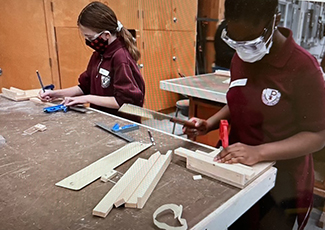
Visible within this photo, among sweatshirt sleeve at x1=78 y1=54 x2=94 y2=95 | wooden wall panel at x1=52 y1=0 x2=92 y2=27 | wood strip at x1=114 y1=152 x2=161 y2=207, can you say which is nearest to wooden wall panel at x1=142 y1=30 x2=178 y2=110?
sweatshirt sleeve at x1=78 y1=54 x2=94 y2=95

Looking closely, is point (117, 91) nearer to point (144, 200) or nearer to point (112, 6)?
point (112, 6)

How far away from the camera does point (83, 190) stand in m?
0.52

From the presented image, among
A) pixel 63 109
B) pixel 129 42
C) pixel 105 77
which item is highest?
pixel 129 42

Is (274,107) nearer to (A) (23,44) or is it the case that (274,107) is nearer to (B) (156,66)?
(B) (156,66)

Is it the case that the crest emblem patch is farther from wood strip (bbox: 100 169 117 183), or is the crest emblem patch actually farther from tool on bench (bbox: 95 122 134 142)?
wood strip (bbox: 100 169 117 183)

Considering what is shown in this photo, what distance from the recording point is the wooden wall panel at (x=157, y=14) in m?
0.85

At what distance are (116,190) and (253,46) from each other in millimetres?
353

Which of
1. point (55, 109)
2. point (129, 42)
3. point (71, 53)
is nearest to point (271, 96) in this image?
point (129, 42)

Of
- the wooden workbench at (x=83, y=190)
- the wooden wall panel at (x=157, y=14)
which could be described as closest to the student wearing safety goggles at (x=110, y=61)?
the wooden wall panel at (x=157, y=14)

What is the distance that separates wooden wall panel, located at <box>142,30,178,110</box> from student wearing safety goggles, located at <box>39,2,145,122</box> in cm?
8

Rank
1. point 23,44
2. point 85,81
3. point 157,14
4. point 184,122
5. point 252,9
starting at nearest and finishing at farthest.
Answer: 1. point 252,9
2. point 184,122
3. point 157,14
4. point 85,81
5. point 23,44

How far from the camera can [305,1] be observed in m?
0.38

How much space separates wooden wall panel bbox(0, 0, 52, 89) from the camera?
4.79ft

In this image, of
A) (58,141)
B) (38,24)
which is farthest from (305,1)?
(38,24)
